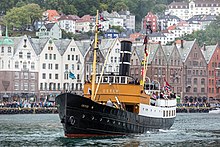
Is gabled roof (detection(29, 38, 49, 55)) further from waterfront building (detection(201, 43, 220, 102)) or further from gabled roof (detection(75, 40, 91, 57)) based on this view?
waterfront building (detection(201, 43, 220, 102))

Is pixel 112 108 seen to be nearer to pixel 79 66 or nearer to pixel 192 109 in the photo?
pixel 192 109

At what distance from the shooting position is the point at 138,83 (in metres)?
81.7

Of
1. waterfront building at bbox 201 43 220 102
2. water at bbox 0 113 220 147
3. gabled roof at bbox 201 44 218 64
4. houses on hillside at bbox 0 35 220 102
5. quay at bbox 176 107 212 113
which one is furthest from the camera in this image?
waterfront building at bbox 201 43 220 102

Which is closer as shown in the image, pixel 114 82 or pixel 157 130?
pixel 114 82

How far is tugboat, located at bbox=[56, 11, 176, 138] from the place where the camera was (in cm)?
7512

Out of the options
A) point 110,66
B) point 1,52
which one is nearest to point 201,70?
point 110,66

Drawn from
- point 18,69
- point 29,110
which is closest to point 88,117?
point 29,110

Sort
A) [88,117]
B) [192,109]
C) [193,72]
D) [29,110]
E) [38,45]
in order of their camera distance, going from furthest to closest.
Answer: [193,72] → [192,109] → [38,45] → [29,110] → [88,117]

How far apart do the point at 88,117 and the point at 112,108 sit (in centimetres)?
253

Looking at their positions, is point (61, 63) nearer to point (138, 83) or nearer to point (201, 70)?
point (201, 70)

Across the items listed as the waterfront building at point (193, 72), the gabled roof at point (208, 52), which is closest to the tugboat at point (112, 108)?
the waterfront building at point (193, 72)

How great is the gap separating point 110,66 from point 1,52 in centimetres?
2230

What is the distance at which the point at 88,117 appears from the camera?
75688 mm

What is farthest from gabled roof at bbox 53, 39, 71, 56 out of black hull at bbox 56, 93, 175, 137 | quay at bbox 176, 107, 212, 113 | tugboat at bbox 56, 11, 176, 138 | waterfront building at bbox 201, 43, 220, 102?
black hull at bbox 56, 93, 175, 137
